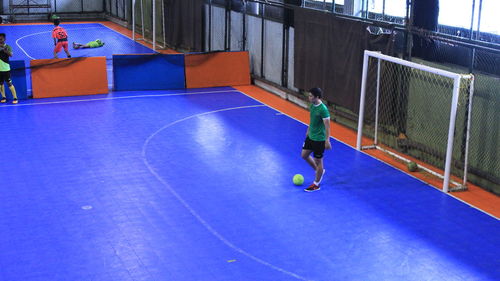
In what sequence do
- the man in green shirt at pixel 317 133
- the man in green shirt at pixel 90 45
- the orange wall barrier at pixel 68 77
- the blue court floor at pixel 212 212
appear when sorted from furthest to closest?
the man in green shirt at pixel 90 45 < the orange wall barrier at pixel 68 77 < the man in green shirt at pixel 317 133 < the blue court floor at pixel 212 212

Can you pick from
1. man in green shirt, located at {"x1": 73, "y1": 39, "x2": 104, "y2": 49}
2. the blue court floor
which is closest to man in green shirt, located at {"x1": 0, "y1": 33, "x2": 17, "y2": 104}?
the blue court floor

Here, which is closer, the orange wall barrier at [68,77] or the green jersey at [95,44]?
the orange wall barrier at [68,77]

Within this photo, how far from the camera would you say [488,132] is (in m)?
13.7

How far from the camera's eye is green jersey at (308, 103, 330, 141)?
1257 cm

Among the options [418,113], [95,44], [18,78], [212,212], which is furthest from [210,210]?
[95,44]

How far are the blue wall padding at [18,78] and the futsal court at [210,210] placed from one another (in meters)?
2.17

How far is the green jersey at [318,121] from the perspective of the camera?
12.6 meters

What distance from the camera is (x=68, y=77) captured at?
21703 mm

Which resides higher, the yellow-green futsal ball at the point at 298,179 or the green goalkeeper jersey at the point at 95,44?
the green goalkeeper jersey at the point at 95,44

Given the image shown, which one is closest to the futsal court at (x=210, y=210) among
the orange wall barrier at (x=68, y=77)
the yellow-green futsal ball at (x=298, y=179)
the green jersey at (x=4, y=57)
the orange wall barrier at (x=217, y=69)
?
the yellow-green futsal ball at (x=298, y=179)

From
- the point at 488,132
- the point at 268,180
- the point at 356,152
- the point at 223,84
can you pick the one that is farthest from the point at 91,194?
the point at 223,84

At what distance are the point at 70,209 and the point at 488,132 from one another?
8.60m

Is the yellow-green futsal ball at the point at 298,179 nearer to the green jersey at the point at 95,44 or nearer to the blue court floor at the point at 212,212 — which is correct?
the blue court floor at the point at 212,212

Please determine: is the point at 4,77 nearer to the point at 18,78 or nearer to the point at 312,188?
the point at 18,78
